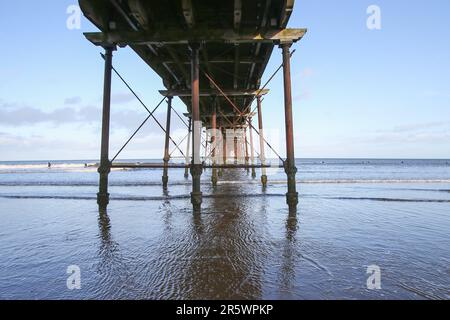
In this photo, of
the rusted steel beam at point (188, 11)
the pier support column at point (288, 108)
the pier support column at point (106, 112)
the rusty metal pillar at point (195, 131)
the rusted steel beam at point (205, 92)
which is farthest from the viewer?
the rusted steel beam at point (205, 92)

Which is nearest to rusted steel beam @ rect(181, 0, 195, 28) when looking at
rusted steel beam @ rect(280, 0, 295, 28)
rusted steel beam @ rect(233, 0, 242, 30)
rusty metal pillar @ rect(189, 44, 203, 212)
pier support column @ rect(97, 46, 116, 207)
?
rusty metal pillar @ rect(189, 44, 203, 212)

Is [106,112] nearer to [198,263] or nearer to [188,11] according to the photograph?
[188,11]

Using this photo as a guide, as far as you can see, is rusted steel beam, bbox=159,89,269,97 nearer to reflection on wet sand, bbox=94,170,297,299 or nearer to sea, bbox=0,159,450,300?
sea, bbox=0,159,450,300

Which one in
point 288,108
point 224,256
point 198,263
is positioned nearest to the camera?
point 198,263

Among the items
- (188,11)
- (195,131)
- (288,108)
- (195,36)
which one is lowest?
(195,131)

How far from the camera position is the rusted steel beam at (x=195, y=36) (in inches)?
Answer: 241

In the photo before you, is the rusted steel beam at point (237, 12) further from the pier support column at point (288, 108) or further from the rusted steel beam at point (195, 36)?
the pier support column at point (288, 108)

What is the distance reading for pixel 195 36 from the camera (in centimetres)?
612

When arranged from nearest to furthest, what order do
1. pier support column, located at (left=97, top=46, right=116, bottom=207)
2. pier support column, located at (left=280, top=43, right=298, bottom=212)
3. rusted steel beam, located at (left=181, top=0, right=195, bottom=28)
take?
rusted steel beam, located at (left=181, top=0, right=195, bottom=28) < pier support column, located at (left=280, top=43, right=298, bottom=212) < pier support column, located at (left=97, top=46, right=116, bottom=207)

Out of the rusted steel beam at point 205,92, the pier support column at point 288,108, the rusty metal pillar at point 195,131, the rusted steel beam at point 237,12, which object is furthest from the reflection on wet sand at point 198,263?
the rusted steel beam at point 205,92

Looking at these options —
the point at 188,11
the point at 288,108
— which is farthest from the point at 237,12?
the point at 288,108

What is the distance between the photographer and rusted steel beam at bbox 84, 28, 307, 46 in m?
6.12

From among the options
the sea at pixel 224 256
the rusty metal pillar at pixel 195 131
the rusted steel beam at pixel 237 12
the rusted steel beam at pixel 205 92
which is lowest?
the sea at pixel 224 256

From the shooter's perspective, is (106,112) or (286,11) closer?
(286,11)
